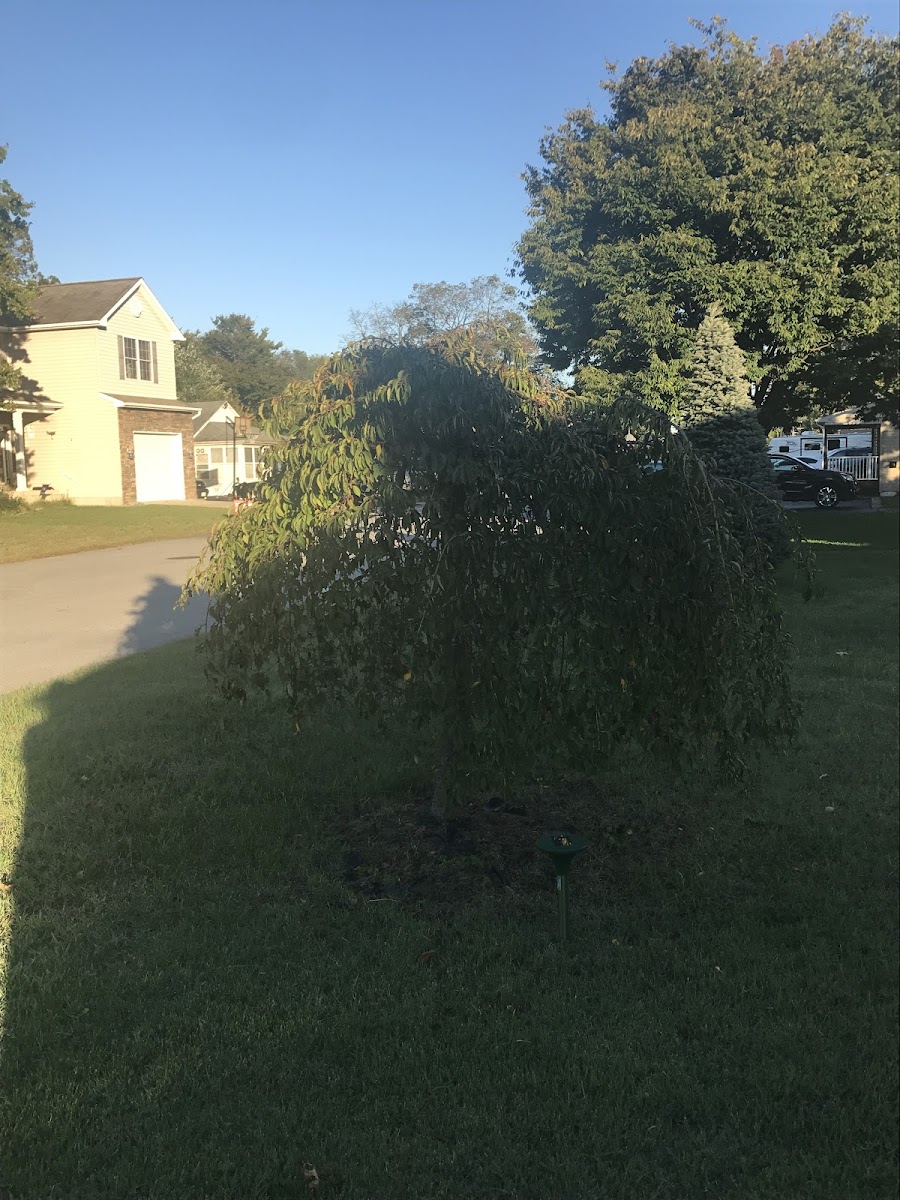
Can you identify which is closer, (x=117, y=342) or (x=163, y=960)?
(x=163, y=960)

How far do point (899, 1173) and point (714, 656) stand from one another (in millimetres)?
1633

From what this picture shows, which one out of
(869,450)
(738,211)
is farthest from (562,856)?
(869,450)

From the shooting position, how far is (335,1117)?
2.21 meters

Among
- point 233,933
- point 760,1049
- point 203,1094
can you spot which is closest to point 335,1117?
point 203,1094

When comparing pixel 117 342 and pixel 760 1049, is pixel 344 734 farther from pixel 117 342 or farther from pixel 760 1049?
pixel 117 342

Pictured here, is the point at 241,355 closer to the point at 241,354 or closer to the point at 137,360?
the point at 241,354

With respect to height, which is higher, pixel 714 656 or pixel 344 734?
pixel 714 656

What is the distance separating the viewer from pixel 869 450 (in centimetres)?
3291

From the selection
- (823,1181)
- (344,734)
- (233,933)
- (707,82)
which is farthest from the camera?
A: (707,82)

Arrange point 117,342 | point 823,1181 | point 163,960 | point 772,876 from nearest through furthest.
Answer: point 823,1181 < point 163,960 < point 772,876 < point 117,342

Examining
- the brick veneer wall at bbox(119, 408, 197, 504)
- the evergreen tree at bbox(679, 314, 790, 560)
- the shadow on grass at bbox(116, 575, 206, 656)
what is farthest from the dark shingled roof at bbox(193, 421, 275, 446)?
the evergreen tree at bbox(679, 314, 790, 560)

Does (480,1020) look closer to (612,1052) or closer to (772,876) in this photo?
(612,1052)

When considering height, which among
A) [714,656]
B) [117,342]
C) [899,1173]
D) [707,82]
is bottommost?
[899,1173]

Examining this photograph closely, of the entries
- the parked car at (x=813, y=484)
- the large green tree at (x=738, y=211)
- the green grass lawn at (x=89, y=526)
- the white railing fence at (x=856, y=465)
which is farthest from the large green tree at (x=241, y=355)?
the white railing fence at (x=856, y=465)
